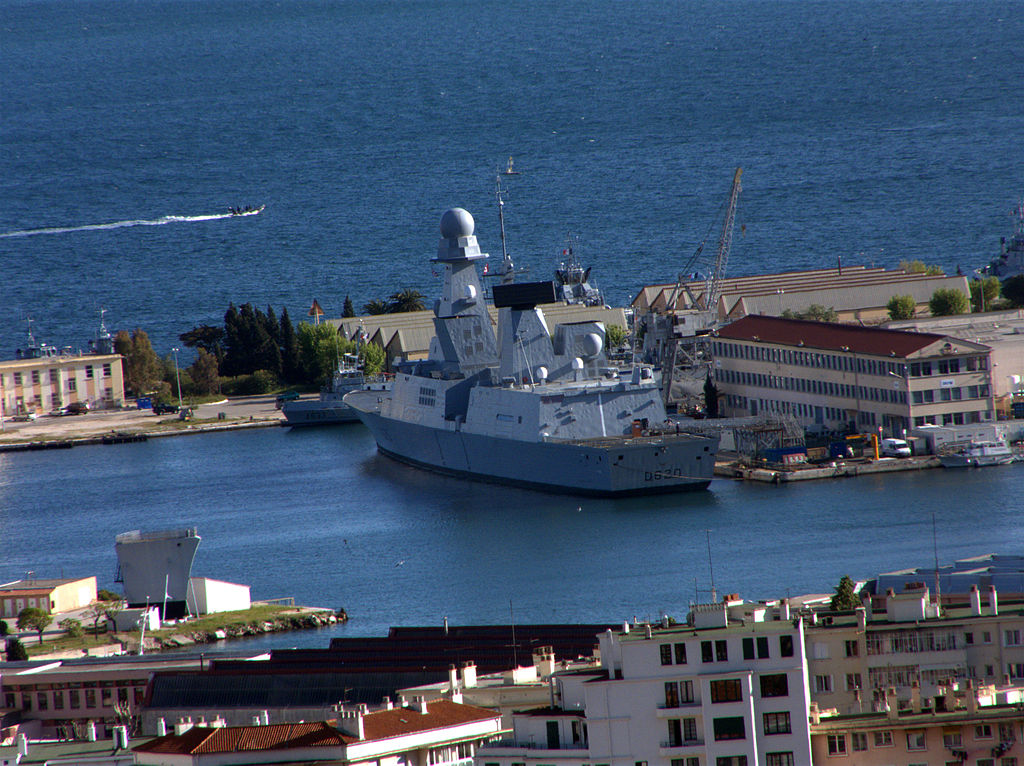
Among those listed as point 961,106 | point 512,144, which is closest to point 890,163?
point 961,106

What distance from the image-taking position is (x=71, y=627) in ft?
117

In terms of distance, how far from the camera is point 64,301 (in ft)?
328

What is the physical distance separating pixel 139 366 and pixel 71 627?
1405 inches

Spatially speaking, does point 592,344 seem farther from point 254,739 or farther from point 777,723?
point 777,723

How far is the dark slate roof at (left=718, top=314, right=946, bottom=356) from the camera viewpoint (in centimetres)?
5044

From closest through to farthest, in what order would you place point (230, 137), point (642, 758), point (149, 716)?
point (642, 758) → point (149, 716) → point (230, 137)

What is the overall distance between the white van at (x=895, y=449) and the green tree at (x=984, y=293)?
21.7 m

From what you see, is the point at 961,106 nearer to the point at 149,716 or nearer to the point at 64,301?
the point at 64,301

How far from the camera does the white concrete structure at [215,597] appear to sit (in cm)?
3734

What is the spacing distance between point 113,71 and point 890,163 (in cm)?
8503

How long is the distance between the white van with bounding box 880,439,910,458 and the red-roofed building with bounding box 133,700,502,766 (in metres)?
28.7

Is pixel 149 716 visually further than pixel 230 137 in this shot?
No

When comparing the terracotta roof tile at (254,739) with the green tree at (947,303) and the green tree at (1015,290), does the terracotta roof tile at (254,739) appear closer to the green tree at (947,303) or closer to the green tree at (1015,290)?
the green tree at (947,303)

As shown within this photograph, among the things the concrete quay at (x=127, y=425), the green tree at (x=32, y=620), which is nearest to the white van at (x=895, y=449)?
the green tree at (x=32, y=620)
